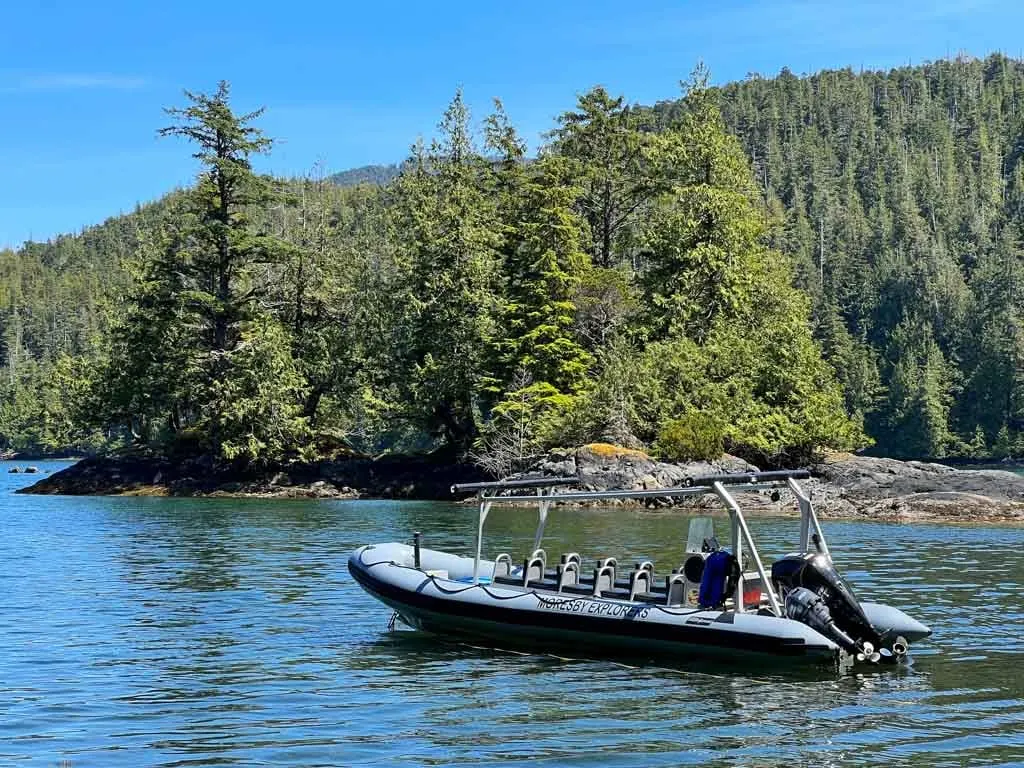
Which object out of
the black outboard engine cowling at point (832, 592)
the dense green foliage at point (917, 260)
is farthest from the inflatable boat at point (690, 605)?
the dense green foliage at point (917, 260)

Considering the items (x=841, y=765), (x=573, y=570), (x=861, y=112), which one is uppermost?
(x=861, y=112)

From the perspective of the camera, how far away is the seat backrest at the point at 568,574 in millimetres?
16734

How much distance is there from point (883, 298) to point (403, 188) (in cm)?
6937

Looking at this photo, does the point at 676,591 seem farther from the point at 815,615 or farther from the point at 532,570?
the point at 532,570

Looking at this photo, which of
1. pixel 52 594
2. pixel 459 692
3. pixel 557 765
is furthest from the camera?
pixel 52 594

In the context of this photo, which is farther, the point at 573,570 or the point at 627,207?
the point at 627,207

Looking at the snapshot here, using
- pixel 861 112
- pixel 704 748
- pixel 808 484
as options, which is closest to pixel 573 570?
pixel 704 748

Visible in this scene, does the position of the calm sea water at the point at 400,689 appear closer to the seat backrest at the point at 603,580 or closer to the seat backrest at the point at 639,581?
the seat backrest at the point at 639,581

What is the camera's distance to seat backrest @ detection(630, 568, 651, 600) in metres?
16.0

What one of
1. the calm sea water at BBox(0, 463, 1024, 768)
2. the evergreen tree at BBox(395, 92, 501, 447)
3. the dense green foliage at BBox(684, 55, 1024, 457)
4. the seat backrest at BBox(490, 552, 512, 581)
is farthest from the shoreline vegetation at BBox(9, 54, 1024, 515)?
the seat backrest at BBox(490, 552, 512, 581)

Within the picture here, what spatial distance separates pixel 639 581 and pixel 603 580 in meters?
0.56

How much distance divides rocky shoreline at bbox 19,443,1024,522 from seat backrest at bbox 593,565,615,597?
9857mm

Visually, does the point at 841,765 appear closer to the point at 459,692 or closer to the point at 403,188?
the point at 459,692

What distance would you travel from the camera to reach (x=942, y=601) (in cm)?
2020
